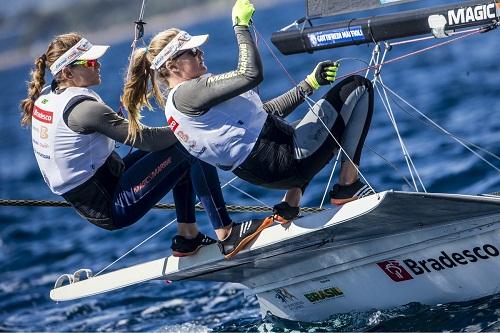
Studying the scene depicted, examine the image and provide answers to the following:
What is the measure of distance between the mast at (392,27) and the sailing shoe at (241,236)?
2.83 ft

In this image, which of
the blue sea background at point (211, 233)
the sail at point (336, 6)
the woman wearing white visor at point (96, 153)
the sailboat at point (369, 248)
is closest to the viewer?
the sailboat at point (369, 248)

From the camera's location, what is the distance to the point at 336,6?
5.41 meters

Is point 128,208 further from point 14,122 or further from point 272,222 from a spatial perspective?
point 14,122

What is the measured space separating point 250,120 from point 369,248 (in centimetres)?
89

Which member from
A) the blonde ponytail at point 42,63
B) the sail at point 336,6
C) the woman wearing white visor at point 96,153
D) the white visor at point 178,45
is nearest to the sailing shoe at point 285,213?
the woman wearing white visor at point 96,153

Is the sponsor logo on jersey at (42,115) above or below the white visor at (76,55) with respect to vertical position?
below

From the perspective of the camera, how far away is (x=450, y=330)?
5.02m

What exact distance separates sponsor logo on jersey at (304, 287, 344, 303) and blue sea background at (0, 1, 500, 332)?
0.12 meters

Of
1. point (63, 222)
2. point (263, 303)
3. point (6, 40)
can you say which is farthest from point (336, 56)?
point (6, 40)

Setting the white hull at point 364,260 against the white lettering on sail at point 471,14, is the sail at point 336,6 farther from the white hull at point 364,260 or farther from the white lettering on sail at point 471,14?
the white hull at point 364,260

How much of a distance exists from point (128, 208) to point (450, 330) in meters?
1.58

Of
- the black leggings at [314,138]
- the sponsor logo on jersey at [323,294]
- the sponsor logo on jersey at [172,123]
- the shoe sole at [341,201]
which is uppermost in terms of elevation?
the sponsor logo on jersey at [172,123]

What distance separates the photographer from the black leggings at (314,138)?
16.0 ft

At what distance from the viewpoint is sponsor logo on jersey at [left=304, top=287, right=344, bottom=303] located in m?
5.45
